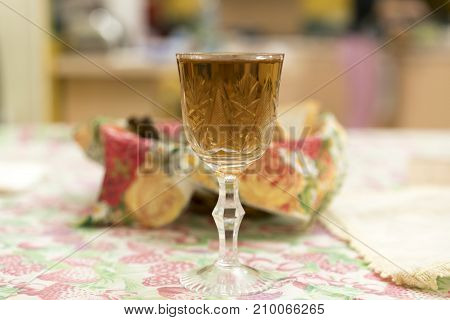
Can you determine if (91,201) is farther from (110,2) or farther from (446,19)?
(446,19)

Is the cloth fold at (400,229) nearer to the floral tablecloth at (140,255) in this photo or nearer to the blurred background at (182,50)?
the floral tablecloth at (140,255)

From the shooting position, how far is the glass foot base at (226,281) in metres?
0.64

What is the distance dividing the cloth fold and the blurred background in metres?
1.46

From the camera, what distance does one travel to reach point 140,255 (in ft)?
2.52

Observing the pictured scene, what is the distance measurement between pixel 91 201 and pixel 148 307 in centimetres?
48

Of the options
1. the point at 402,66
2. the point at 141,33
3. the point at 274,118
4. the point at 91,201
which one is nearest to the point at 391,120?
the point at 402,66

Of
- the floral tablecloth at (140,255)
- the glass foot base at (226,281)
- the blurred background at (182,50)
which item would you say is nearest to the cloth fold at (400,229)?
the floral tablecloth at (140,255)

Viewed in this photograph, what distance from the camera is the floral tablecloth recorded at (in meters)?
0.65

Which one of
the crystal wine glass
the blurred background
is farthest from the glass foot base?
the blurred background

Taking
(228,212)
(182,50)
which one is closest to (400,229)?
(228,212)

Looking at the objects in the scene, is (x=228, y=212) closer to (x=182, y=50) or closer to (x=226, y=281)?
(x=226, y=281)

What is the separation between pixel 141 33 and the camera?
430 cm

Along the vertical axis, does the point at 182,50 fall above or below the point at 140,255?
above

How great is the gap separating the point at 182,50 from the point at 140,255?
2.79 meters
